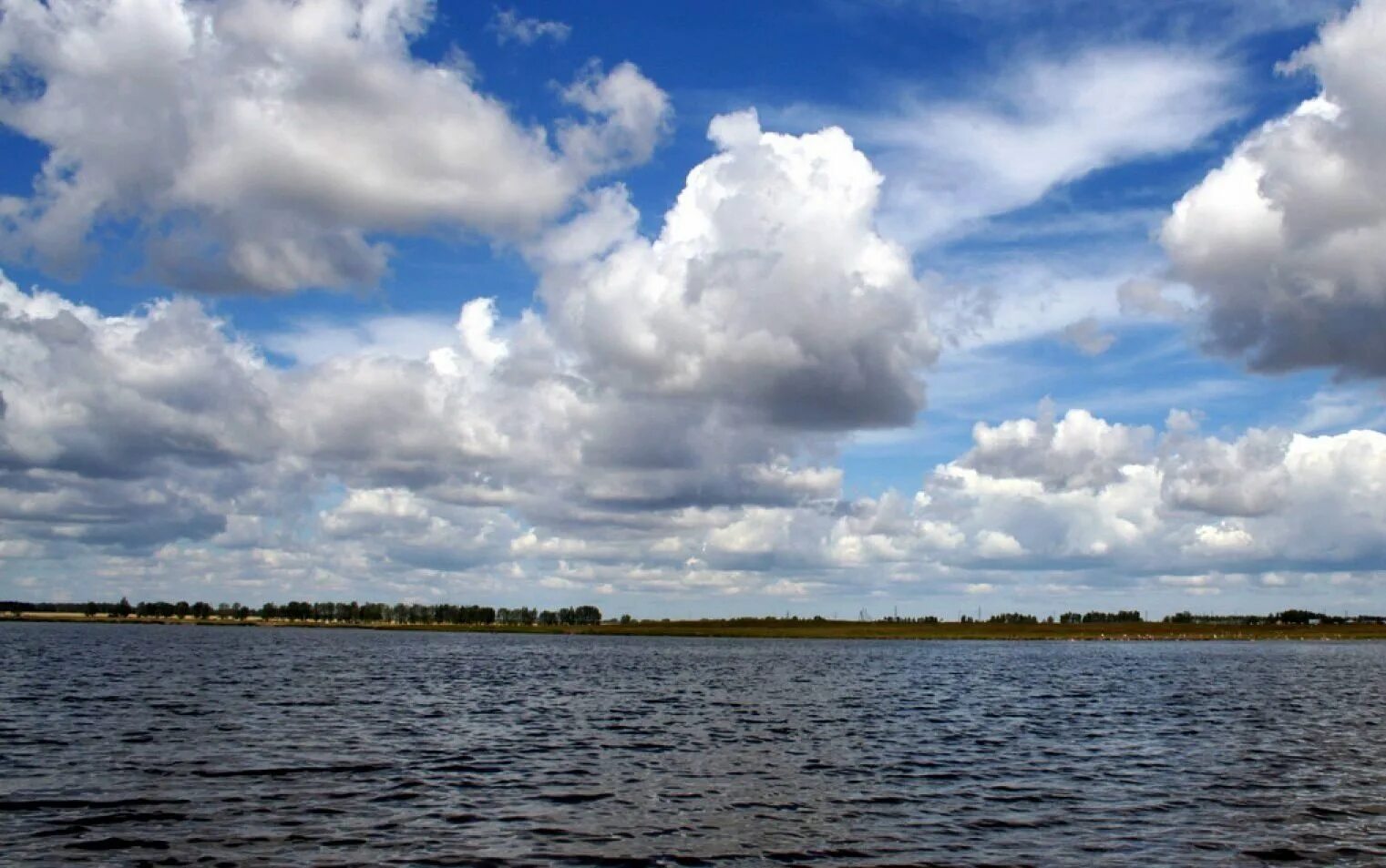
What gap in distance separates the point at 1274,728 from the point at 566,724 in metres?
47.3

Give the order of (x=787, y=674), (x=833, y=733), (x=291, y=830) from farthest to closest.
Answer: (x=787, y=674) < (x=833, y=733) < (x=291, y=830)

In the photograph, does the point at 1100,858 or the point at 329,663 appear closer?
the point at 1100,858

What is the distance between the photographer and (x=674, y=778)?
4678 cm

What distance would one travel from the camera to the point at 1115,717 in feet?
253

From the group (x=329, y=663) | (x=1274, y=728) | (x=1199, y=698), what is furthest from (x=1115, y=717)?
(x=329, y=663)

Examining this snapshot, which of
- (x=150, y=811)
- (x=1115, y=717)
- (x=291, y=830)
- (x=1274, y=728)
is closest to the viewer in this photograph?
(x=291, y=830)

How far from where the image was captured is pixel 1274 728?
229 feet

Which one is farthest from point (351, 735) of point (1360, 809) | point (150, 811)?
point (1360, 809)

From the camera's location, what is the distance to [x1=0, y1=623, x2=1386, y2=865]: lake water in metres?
33.5

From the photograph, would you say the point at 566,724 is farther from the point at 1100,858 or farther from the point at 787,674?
the point at 787,674

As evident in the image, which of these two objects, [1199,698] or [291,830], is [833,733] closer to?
[291,830]

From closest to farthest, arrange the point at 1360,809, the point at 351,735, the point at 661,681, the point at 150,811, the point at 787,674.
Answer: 1. the point at 150,811
2. the point at 1360,809
3. the point at 351,735
4. the point at 661,681
5. the point at 787,674

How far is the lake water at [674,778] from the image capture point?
110ft

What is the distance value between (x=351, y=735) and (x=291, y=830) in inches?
1036
